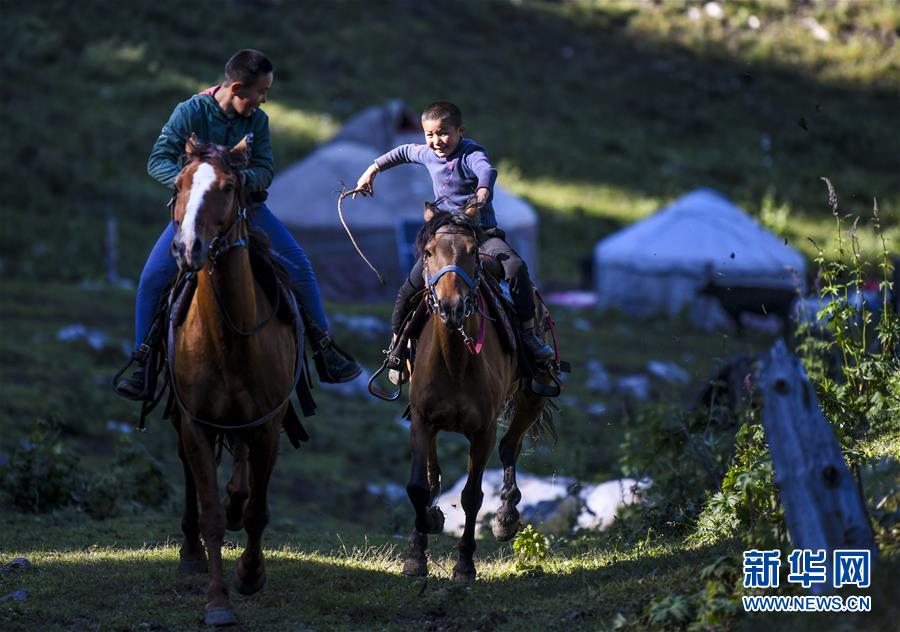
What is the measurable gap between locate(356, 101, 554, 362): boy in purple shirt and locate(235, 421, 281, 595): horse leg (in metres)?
1.41

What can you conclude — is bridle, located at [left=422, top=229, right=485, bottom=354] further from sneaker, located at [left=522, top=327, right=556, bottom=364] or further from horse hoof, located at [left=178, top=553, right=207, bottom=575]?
horse hoof, located at [left=178, top=553, right=207, bottom=575]

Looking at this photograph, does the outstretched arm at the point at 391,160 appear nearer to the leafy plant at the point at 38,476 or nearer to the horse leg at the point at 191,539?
the horse leg at the point at 191,539

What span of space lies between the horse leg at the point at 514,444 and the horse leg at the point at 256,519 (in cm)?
218

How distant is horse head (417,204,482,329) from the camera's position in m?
7.57

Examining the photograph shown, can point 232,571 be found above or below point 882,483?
below

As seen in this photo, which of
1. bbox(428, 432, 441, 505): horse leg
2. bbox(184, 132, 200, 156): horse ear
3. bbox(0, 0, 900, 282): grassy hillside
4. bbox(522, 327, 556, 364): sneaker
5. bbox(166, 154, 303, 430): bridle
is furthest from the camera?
bbox(0, 0, 900, 282): grassy hillside

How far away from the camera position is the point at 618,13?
176 feet

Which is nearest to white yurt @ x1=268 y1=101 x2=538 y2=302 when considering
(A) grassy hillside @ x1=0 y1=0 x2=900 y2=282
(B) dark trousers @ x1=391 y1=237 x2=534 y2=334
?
(A) grassy hillside @ x1=0 y1=0 x2=900 y2=282

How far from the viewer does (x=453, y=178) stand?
8617 mm

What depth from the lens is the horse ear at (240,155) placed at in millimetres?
7047

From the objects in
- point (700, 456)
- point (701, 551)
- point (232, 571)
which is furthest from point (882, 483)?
point (232, 571)

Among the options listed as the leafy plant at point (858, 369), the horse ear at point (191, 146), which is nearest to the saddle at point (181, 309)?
the horse ear at point (191, 146)

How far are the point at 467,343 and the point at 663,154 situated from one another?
36.2 m

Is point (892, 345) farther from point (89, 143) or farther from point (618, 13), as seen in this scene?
point (618, 13)
